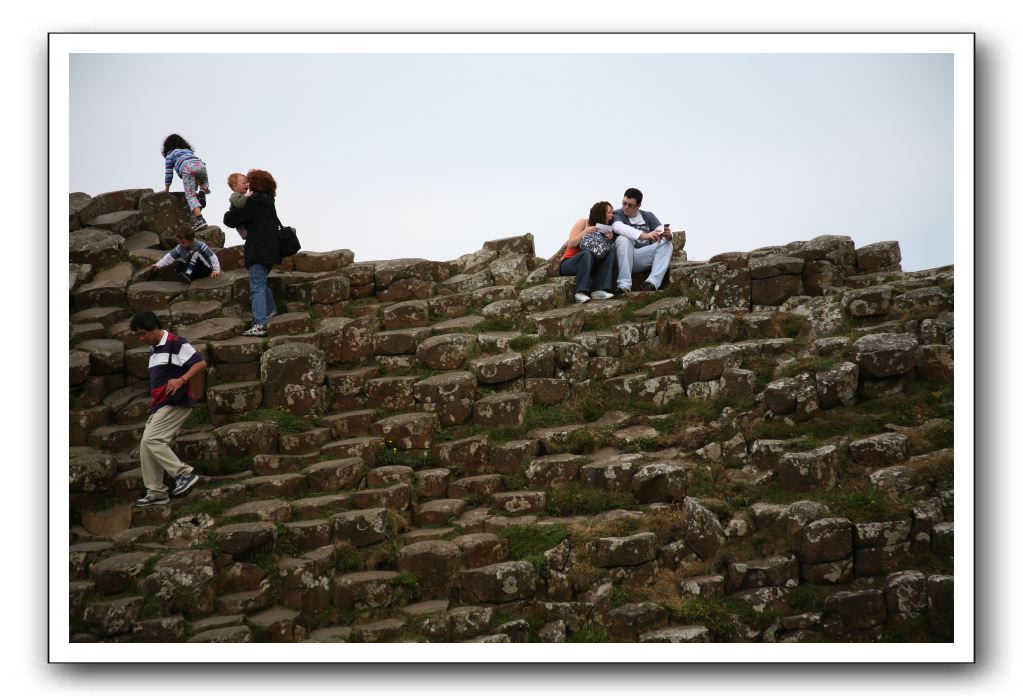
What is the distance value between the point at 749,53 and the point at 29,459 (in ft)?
25.6

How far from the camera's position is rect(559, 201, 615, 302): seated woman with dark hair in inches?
624

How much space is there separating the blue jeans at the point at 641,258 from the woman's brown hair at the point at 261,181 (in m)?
4.58

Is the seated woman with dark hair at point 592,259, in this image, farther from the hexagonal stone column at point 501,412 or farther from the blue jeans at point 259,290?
the blue jeans at point 259,290

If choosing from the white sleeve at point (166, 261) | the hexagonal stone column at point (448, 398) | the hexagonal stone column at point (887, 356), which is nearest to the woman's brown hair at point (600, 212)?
the hexagonal stone column at point (448, 398)

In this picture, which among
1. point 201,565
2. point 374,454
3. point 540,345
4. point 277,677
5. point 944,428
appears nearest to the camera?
point 277,677

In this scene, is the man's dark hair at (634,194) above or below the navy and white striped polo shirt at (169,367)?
above

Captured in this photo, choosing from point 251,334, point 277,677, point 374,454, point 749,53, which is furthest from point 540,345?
point 277,677

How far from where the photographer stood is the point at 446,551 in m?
11.8

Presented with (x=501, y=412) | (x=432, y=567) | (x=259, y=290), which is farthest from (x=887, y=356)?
(x=259, y=290)

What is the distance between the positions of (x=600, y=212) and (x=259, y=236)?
446cm

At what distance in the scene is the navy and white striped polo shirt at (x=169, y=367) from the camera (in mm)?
12539

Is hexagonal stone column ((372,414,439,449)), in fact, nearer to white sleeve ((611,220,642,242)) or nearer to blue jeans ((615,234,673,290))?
Result: blue jeans ((615,234,673,290))
